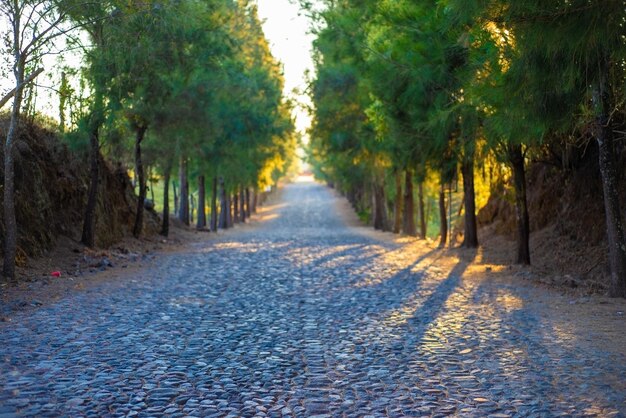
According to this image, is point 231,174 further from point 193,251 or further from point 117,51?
point 117,51

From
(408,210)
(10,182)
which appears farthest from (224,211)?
(10,182)

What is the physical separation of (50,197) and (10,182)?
221 inches

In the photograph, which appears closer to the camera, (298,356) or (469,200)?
(298,356)

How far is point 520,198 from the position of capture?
18891 mm

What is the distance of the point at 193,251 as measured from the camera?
2553 cm

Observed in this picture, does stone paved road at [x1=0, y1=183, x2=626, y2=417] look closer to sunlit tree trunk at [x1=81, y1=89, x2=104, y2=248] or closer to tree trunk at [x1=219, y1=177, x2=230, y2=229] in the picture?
sunlit tree trunk at [x1=81, y1=89, x2=104, y2=248]

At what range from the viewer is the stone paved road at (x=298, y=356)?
640cm

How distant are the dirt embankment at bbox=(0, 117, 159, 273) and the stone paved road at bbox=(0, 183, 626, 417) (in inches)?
155

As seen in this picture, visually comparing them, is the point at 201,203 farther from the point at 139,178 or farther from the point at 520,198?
the point at 520,198

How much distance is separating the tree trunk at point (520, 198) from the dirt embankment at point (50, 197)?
37.6 ft

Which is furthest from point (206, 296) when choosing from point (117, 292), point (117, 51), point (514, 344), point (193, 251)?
point (193, 251)

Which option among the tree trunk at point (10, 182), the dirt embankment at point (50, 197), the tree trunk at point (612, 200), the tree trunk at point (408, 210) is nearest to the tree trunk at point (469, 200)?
the tree trunk at point (408, 210)

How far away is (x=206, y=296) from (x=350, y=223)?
42473 millimetres

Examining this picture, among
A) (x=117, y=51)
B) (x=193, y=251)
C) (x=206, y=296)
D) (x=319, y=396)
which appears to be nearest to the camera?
(x=319, y=396)
